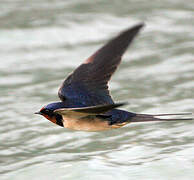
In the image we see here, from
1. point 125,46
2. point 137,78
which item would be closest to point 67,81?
point 125,46

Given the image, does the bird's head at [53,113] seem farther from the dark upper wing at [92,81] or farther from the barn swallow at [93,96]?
the dark upper wing at [92,81]

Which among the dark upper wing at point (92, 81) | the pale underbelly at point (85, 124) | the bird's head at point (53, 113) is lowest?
the pale underbelly at point (85, 124)

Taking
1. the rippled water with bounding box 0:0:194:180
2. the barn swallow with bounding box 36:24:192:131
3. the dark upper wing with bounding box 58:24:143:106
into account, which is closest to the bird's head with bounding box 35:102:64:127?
the barn swallow with bounding box 36:24:192:131

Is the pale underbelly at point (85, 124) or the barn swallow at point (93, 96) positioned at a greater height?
the barn swallow at point (93, 96)

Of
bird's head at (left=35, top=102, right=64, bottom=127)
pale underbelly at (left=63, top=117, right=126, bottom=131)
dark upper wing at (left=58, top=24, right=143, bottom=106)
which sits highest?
dark upper wing at (left=58, top=24, right=143, bottom=106)

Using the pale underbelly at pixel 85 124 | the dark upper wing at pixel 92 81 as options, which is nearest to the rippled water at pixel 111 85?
the pale underbelly at pixel 85 124

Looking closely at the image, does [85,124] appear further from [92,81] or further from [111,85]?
[111,85]

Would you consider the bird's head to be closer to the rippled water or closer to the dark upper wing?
the dark upper wing

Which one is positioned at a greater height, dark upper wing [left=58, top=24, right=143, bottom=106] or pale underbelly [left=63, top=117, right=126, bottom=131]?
dark upper wing [left=58, top=24, right=143, bottom=106]

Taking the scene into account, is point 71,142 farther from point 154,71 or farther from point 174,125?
point 154,71
